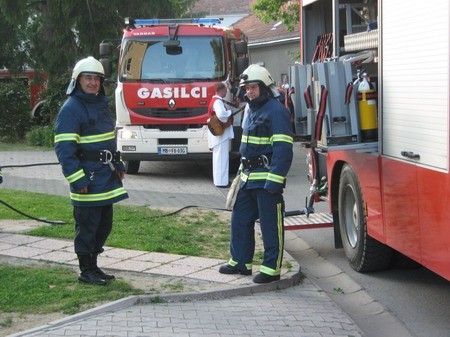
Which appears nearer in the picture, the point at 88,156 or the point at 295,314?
the point at 295,314

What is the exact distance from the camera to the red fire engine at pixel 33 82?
26.4 meters

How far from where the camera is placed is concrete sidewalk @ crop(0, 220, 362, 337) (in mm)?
5973

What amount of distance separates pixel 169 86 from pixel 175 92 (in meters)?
0.16

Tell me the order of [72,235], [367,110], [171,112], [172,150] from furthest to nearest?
[172,150], [171,112], [72,235], [367,110]

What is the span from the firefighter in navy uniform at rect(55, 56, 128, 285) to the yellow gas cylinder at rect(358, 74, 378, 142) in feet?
7.19

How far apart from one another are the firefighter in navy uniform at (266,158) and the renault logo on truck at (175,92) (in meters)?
8.06

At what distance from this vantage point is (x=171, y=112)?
15672 millimetres

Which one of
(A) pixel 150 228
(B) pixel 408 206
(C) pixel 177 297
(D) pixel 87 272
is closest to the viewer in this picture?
(B) pixel 408 206

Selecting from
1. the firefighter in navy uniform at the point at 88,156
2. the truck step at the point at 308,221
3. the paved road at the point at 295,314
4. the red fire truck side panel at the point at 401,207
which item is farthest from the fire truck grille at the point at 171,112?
the red fire truck side panel at the point at 401,207

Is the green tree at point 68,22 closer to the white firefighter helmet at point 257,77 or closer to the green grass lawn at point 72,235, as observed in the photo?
the green grass lawn at point 72,235

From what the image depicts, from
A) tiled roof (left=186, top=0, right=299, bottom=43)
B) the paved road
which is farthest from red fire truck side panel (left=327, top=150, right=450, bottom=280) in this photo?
tiled roof (left=186, top=0, right=299, bottom=43)

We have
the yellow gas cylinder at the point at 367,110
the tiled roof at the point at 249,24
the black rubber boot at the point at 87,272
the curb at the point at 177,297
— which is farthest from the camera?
the tiled roof at the point at 249,24

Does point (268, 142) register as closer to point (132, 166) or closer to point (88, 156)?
point (88, 156)

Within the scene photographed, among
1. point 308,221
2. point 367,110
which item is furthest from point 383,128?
point 308,221
